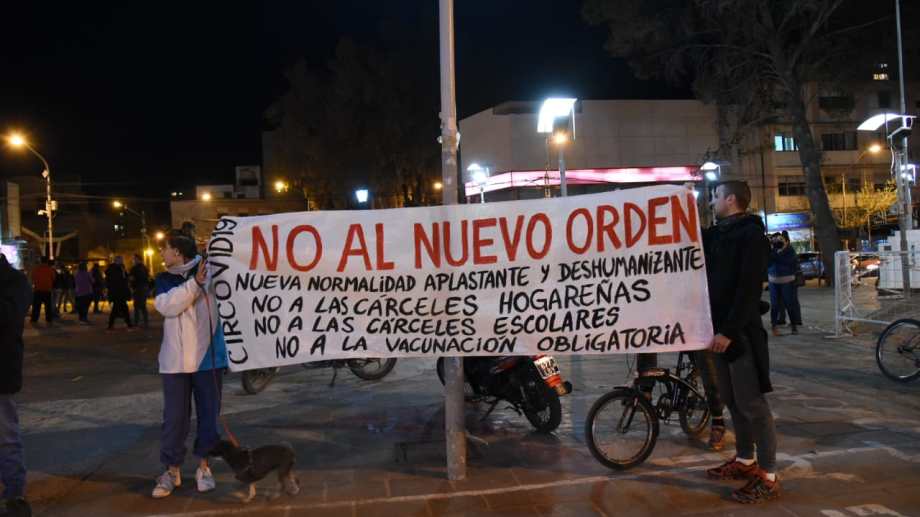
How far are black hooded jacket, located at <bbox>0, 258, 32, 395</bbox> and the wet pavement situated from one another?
1.03 m

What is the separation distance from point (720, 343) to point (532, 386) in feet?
6.57

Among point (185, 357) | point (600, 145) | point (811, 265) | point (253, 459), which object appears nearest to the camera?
point (253, 459)

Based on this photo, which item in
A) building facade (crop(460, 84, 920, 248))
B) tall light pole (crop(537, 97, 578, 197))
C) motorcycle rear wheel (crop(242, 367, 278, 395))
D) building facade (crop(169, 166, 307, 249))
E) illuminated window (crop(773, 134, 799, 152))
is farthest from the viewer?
building facade (crop(169, 166, 307, 249))

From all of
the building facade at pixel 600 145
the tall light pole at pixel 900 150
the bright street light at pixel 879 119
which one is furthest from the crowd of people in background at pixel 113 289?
the bright street light at pixel 879 119

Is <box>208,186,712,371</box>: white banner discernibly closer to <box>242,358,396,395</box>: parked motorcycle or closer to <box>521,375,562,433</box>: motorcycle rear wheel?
<box>521,375,562,433</box>: motorcycle rear wheel

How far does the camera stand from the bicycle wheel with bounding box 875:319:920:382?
7.49 metres

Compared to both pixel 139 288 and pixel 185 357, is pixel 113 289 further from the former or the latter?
pixel 185 357

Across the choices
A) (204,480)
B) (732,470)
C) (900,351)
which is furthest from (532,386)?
(900,351)

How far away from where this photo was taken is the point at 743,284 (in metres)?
4.43

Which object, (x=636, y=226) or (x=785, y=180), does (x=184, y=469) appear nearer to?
(x=636, y=226)

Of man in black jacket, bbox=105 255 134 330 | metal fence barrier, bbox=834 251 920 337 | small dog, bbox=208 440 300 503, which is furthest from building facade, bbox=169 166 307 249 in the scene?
small dog, bbox=208 440 300 503

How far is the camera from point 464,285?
4.96 m

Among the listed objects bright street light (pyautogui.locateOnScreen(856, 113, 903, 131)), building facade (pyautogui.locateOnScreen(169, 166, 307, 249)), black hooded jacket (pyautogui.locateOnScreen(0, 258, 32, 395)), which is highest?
building facade (pyautogui.locateOnScreen(169, 166, 307, 249))

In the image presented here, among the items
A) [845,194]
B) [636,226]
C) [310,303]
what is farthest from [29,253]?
[845,194]
